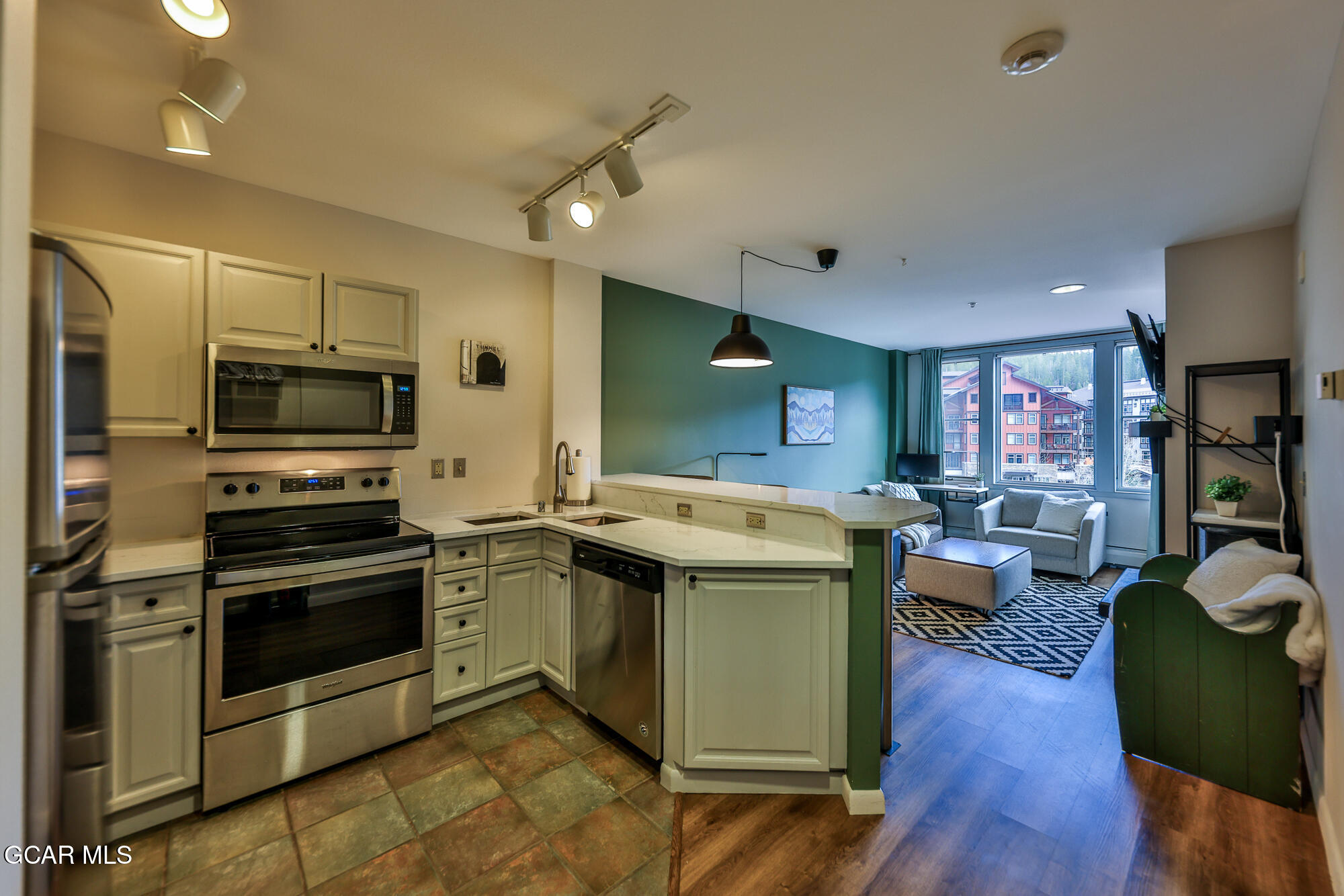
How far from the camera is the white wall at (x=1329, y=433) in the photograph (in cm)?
156

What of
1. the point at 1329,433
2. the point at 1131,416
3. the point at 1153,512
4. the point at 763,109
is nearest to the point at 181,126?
the point at 763,109

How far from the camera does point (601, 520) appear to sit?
3.07 m

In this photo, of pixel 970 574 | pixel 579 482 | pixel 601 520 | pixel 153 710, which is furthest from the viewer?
pixel 970 574

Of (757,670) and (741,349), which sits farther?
(741,349)

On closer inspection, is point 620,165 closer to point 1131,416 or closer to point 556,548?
point 556,548

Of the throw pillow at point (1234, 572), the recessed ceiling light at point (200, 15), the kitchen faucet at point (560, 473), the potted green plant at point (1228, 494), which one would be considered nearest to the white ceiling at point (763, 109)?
the recessed ceiling light at point (200, 15)

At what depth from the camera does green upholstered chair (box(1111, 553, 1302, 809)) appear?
1908mm

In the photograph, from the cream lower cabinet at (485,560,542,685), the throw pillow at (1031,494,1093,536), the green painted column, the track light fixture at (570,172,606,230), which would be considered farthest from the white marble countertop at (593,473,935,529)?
the throw pillow at (1031,494,1093,536)

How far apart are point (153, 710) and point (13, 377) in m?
1.64

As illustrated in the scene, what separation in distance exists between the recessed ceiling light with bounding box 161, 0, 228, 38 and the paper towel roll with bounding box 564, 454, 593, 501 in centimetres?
235

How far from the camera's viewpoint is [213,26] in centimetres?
138

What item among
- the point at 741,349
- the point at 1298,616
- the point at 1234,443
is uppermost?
the point at 741,349

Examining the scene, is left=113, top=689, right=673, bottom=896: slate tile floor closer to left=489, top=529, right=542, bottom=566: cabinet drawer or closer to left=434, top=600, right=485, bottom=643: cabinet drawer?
left=434, top=600, right=485, bottom=643: cabinet drawer

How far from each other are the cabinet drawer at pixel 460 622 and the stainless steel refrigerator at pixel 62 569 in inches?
51.1
